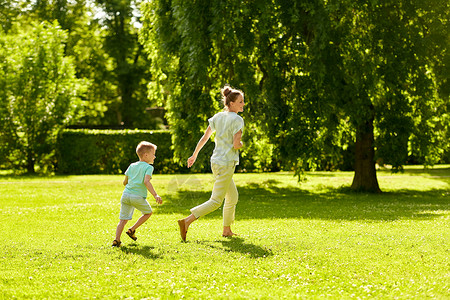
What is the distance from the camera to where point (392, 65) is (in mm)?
17250

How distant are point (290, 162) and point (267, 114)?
165cm

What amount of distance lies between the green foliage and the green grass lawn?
12399mm

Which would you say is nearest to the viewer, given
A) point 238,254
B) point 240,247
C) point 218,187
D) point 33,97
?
point 238,254

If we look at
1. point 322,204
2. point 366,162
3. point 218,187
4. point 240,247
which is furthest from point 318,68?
point 240,247

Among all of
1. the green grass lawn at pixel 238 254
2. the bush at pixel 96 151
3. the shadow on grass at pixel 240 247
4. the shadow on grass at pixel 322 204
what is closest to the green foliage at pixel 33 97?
the bush at pixel 96 151

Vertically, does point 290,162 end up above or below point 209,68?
below

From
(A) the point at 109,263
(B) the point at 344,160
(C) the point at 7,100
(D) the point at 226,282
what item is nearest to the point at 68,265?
(A) the point at 109,263

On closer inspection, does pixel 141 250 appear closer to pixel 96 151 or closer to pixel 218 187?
pixel 218 187

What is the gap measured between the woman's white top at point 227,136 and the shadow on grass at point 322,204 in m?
4.27

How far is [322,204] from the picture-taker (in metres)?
15.7

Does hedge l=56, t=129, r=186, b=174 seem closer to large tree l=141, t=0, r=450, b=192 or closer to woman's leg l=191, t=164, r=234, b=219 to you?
large tree l=141, t=0, r=450, b=192

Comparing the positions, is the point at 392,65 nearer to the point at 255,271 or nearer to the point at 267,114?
the point at 267,114

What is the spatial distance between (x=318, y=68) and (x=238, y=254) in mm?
10279

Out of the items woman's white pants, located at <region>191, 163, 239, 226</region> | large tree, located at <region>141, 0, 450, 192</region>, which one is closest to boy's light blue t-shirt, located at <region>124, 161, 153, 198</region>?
woman's white pants, located at <region>191, 163, 239, 226</region>
